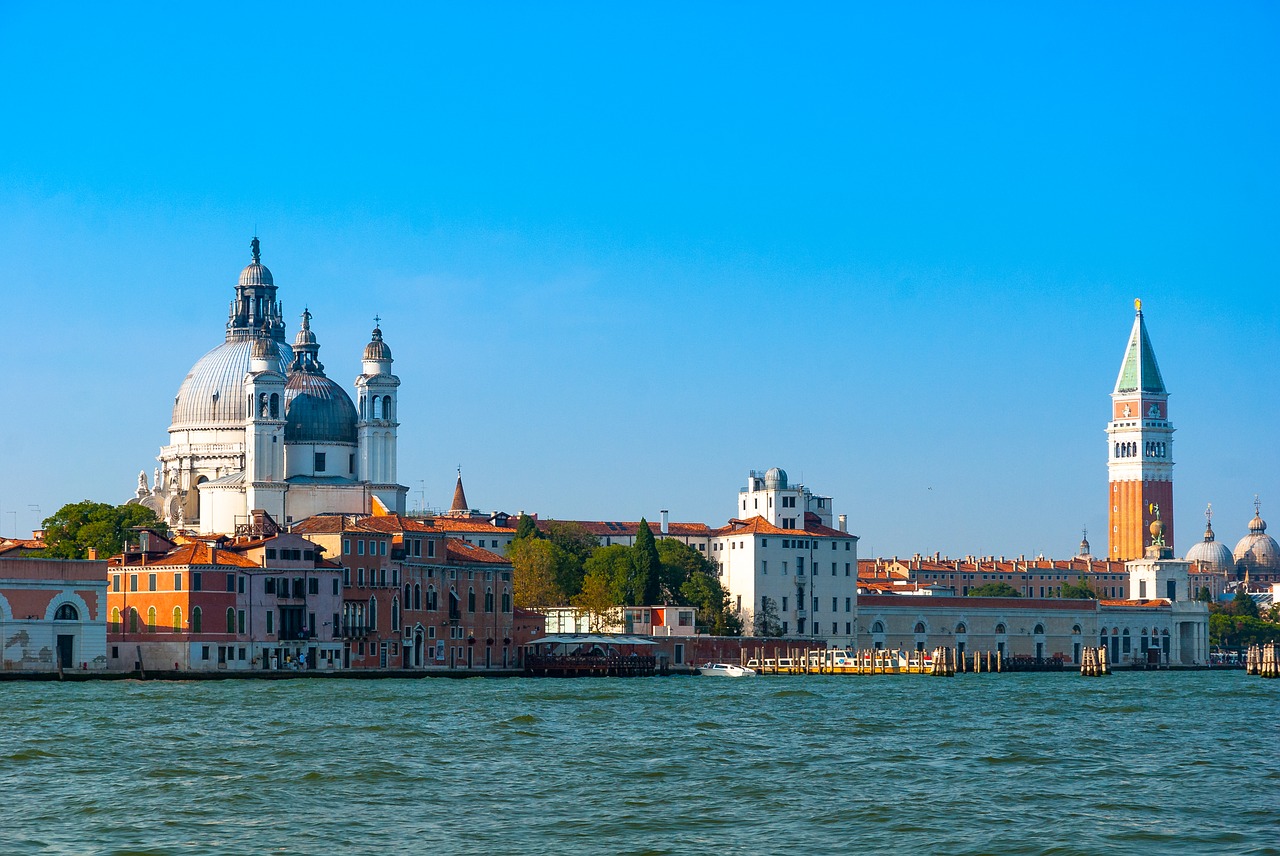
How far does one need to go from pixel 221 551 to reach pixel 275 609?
92.2 inches

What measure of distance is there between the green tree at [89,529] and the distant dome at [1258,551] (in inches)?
4926

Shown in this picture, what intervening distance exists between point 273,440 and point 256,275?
37.8 ft

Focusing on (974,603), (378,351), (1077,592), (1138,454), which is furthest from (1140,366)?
(378,351)

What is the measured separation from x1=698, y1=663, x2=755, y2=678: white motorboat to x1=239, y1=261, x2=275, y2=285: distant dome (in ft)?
96.8

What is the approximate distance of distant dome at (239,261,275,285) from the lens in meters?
97.2

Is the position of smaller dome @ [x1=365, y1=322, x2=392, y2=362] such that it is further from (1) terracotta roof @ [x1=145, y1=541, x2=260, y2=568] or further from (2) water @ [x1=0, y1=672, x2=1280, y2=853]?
(2) water @ [x1=0, y1=672, x2=1280, y2=853]

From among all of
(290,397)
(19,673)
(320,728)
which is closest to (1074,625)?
(290,397)

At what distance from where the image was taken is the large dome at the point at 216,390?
91.9 m

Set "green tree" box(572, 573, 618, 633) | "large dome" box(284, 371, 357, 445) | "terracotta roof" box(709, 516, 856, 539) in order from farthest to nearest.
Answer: "terracotta roof" box(709, 516, 856, 539) < "large dome" box(284, 371, 357, 445) < "green tree" box(572, 573, 618, 633)

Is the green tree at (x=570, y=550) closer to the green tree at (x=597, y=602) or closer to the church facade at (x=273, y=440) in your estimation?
the green tree at (x=597, y=602)

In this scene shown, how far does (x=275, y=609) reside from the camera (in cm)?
6738

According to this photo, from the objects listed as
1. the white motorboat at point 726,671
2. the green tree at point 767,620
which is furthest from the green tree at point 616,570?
the green tree at point 767,620

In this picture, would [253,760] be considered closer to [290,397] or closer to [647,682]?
[647,682]

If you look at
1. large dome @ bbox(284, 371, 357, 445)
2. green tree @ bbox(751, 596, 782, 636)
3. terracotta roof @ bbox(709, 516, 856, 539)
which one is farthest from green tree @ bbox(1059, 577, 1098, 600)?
large dome @ bbox(284, 371, 357, 445)
